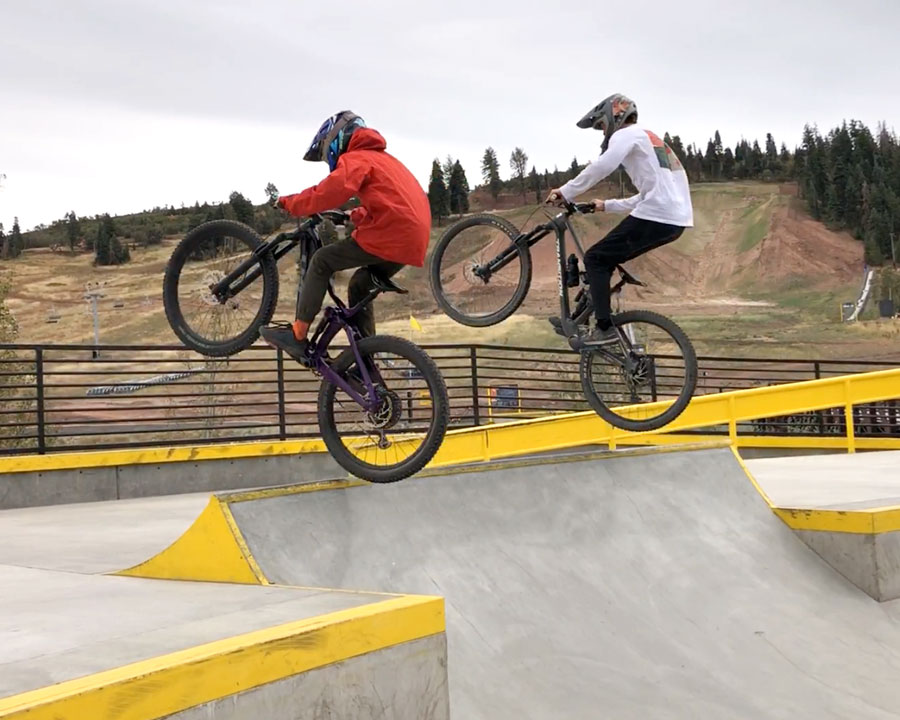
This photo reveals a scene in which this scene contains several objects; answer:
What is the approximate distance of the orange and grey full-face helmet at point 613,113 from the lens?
19.0ft

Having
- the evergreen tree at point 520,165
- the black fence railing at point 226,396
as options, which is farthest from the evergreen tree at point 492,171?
the black fence railing at point 226,396

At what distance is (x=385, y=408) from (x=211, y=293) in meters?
1.29

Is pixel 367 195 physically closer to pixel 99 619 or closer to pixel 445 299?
pixel 445 299

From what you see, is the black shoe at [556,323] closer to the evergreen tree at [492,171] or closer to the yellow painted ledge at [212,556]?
the yellow painted ledge at [212,556]

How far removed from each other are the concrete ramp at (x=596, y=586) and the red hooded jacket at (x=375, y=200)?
1522mm

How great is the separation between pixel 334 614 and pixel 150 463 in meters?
9.06

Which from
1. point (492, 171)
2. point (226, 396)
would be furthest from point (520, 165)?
point (226, 396)

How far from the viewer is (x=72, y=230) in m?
144

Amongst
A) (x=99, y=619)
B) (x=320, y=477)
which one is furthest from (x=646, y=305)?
(x=99, y=619)

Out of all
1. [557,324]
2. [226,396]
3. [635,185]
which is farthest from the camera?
[226,396]

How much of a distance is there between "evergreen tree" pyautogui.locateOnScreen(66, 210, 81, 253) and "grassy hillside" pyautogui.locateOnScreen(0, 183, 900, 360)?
14.7 ft

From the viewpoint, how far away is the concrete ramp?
530 centimetres

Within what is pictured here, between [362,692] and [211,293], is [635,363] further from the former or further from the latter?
[362,692]

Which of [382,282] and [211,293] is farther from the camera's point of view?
[211,293]
